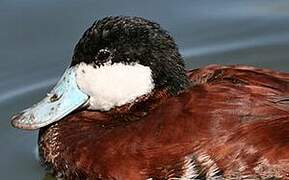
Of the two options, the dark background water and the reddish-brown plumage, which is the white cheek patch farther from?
the dark background water

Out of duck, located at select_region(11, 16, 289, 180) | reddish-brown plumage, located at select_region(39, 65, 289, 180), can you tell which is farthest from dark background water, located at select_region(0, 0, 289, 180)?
reddish-brown plumage, located at select_region(39, 65, 289, 180)

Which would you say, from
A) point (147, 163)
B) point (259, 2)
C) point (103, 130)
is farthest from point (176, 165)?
point (259, 2)

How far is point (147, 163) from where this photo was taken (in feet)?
12.2

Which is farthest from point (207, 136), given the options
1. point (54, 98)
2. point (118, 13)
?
point (118, 13)

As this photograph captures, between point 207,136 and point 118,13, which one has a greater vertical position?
point 118,13

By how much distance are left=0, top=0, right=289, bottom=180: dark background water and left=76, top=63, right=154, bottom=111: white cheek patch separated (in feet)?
2.01

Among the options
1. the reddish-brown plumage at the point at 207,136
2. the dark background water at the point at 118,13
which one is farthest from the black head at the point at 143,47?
the dark background water at the point at 118,13

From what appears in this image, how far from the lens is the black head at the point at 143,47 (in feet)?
13.0

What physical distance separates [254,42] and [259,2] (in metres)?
0.48

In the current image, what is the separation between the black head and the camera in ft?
13.0

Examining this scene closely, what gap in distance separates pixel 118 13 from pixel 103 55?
147 cm

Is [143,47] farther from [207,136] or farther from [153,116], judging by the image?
[207,136]

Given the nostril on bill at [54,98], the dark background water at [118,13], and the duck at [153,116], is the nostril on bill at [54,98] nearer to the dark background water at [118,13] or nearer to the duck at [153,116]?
the duck at [153,116]

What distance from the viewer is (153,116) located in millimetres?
3805
